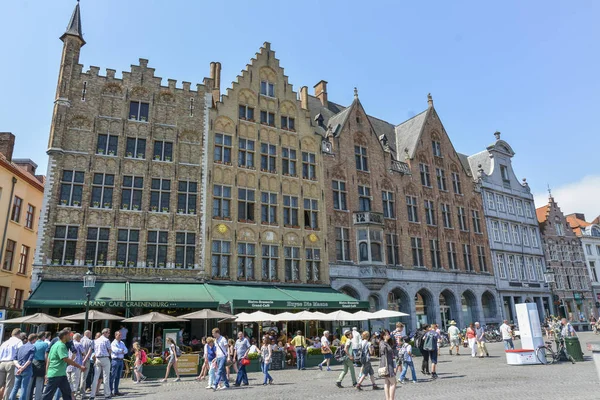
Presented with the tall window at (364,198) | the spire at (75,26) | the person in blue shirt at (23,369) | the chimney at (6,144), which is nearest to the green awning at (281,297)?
the tall window at (364,198)

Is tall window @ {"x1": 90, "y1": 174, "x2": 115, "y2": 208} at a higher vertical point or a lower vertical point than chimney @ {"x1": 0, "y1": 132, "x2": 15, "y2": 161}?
lower

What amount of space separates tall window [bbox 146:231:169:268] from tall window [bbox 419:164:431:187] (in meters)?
20.2

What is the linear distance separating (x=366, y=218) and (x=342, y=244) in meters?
2.31

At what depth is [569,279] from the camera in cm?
4453

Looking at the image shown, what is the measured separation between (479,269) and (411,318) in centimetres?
888

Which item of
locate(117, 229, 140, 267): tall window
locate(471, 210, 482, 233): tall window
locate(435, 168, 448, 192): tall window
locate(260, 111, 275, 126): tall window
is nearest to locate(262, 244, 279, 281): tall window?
locate(117, 229, 140, 267): tall window

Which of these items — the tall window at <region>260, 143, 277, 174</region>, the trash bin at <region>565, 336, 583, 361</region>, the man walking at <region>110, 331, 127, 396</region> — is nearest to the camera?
the man walking at <region>110, 331, 127, 396</region>

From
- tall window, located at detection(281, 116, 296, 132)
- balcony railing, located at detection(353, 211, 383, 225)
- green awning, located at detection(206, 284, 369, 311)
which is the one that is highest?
tall window, located at detection(281, 116, 296, 132)

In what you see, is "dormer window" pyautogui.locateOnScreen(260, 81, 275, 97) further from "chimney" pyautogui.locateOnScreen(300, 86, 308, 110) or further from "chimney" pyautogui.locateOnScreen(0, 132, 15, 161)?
"chimney" pyautogui.locateOnScreen(0, 132, 15, 161)

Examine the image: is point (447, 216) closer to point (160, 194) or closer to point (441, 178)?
point (441, 178)

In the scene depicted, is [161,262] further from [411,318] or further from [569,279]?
[569,279]

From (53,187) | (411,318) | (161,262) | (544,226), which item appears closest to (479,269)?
(411,318)

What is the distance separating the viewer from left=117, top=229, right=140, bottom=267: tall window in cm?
2214

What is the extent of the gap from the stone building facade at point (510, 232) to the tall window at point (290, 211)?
742 inches
